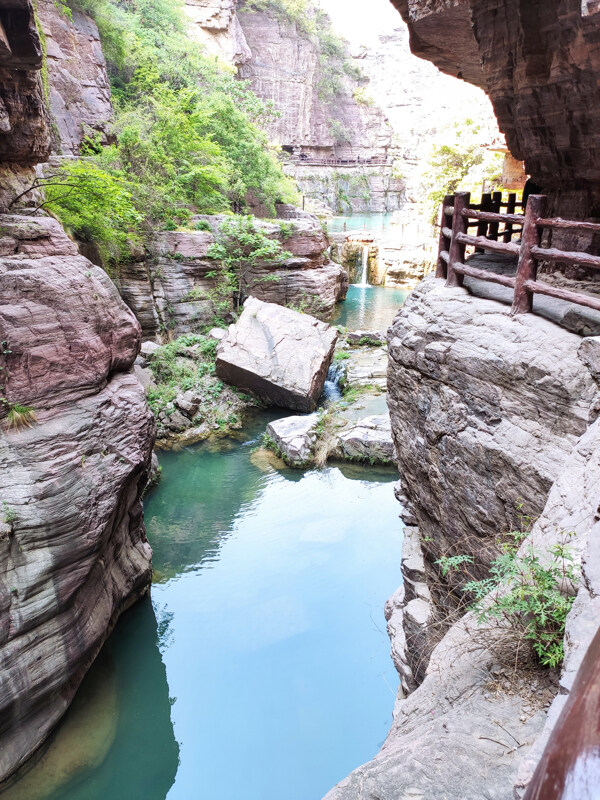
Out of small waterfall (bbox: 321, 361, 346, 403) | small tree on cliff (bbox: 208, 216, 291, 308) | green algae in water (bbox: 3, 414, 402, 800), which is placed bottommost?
green algae in water (bbox: 3, 414, 402, 800)

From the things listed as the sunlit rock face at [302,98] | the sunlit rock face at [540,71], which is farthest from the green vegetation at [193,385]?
the sunlit rock face at [302,98]

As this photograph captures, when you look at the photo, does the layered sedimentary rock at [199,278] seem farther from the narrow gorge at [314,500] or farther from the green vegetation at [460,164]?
the green vegetation at [460,164]

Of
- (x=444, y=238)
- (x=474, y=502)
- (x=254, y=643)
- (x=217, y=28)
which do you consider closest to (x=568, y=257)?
(x=474, y=502)

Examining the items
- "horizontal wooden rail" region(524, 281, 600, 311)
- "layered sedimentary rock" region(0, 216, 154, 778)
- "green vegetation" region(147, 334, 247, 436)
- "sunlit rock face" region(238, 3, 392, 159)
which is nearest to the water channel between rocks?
"layered sedimentary rock" region(0, 216, 154, 778)

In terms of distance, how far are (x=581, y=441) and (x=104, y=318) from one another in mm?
5416

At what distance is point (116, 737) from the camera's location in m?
6.23

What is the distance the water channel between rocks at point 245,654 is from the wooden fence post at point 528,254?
5226 millimetres

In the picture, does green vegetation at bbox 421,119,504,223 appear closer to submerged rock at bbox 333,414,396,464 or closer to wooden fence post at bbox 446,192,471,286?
submerged rock at bbox 333,414,396,464

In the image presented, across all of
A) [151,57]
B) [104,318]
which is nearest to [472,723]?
[104,318]

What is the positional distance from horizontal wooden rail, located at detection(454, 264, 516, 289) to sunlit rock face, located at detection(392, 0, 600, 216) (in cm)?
189

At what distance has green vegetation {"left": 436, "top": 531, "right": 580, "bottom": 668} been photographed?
98.0 inches

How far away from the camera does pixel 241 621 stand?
26.0 ft

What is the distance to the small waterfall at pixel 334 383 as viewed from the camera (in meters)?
14.1

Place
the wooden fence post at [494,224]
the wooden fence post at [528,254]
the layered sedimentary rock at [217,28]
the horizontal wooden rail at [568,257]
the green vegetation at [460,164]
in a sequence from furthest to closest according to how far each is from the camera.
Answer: the layered sedimentary rock at [217,28]
the green vegetation at [460,164]
the wooden fence post at [494,224]
the wooden fence post at [528,254]
the horizontal wooden rail at [568,257]
